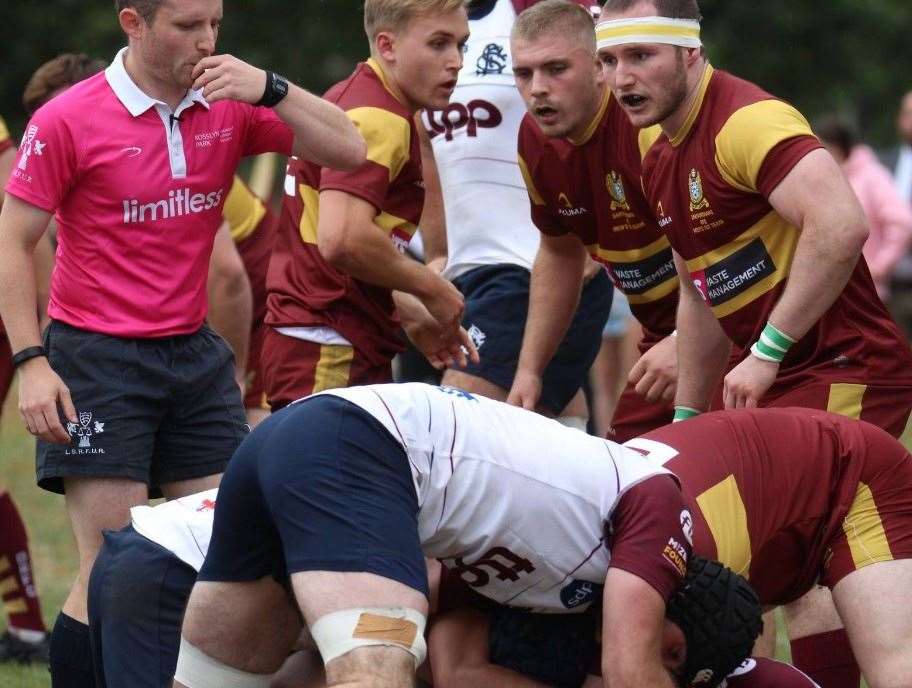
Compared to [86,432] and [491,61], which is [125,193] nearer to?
[86,432]

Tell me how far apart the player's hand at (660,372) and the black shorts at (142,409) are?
1.30 meters

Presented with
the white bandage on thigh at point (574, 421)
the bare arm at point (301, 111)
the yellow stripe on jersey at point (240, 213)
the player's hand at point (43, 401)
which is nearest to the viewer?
the player's hand at point (43, 401)

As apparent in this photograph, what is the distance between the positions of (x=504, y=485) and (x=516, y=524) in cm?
9

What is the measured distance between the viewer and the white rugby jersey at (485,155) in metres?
5.91

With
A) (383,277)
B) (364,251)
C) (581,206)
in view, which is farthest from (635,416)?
(364,251)

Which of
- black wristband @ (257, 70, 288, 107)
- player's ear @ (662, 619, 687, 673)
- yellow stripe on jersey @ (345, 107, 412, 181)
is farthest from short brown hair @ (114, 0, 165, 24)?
player's ear @ (662, 619, 687, 673)

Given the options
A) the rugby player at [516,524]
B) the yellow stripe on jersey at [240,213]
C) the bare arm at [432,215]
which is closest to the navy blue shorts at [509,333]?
the bare arm at [432,215]

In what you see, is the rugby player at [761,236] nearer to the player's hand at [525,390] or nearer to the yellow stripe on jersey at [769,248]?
the yellow stripe on jersey at [769,248]

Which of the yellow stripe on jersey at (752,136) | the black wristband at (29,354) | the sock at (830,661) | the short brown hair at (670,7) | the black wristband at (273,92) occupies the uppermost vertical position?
the short brown hair at (670,7)

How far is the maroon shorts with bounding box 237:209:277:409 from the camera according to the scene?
690 cm

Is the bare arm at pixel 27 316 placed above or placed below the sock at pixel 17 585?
above

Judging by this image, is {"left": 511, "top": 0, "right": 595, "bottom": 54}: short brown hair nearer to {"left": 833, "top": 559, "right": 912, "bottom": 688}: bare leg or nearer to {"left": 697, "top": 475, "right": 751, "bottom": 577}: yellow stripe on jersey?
{"left": 697, "top": 475, "right": 751, "bottom": 577}: yellow stripe on jersey

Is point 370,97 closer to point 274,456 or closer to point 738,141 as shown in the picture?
point 738,141

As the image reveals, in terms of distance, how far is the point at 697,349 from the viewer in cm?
495
